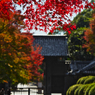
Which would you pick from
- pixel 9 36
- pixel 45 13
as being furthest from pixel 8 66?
pixel 45 13

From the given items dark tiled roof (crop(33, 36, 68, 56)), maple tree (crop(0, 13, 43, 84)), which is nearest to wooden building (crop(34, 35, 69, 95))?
dark tiled roof (crop(33, 36, 68, 56))

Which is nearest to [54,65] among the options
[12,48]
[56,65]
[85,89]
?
[56,65]

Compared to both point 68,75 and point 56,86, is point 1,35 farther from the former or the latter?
point 56,86

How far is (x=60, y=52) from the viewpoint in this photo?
31828 millimetres

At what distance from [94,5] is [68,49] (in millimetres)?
26162

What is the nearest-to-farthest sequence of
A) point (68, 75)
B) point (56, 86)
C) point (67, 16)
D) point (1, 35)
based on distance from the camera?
1. point (67, 16)
2. point (1, 35)
3. point (68, 75)
4. point (56, 86)

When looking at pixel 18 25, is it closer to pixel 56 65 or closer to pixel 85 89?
→ pixel 85 89

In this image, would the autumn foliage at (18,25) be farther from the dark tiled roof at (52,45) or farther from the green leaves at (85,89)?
the dark tiled roof at (52,45)

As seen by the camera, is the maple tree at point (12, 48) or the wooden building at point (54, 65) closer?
the maple tree at point (12, 48)

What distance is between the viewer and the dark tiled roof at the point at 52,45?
1249 inches

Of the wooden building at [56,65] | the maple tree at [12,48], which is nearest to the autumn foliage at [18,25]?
the maple tree at [12,48]

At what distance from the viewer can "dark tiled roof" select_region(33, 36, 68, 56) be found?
104 ft

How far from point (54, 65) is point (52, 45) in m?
3.72

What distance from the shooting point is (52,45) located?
33250 millimetres
